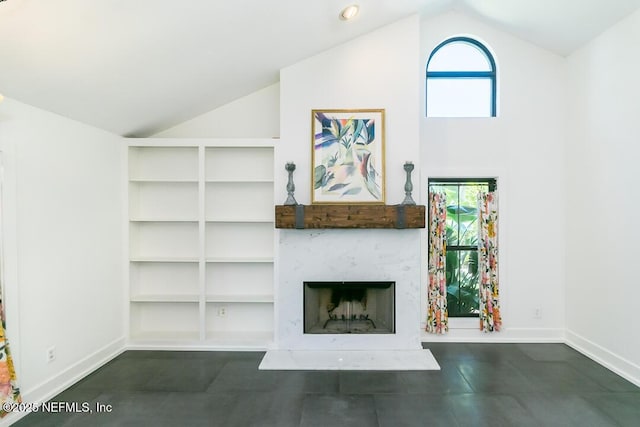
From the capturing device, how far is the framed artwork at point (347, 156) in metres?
3.74

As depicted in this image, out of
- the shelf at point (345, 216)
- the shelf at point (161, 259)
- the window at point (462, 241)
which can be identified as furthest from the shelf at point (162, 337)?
the window at point (462, 241)

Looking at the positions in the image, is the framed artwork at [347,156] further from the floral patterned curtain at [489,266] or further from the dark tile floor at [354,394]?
the dark tile floor at [354,394]

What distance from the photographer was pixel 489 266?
13.5ft

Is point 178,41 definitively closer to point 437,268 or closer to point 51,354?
point 51,354

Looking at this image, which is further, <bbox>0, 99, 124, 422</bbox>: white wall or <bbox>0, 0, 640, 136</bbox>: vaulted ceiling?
<bbox>0, 99, 124, 422</bbox>: white wall

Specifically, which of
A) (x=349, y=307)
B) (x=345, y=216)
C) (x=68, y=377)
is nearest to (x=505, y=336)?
(x=349, y=307)

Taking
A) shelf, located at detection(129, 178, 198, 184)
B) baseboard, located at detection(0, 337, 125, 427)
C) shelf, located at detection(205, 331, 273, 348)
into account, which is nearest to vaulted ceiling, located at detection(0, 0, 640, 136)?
shelf, located at detection(129, 178, 198, 184)

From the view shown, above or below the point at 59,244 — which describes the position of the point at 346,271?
below

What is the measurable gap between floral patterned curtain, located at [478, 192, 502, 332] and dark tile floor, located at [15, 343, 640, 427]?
0.45m

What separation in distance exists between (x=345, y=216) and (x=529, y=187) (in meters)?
2.33

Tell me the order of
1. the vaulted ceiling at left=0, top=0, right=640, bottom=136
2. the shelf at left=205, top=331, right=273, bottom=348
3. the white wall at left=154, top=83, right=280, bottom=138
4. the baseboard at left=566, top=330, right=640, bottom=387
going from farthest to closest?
the white wall at left=154, top=83, right=280, bottom=138 → the shelf at left=205, top=331, right=273, bottom=348 → the baseboard at left=566, top=330, right=640, bottom=387 → the vaulted ceiling at left=0, top=0, right=640, bottom=136

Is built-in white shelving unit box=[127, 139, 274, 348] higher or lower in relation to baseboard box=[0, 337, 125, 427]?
higher

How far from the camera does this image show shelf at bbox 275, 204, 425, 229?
3.61 meters

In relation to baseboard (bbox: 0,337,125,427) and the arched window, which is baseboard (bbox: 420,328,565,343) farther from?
baseboard (bbox: 0,337,125,427)
